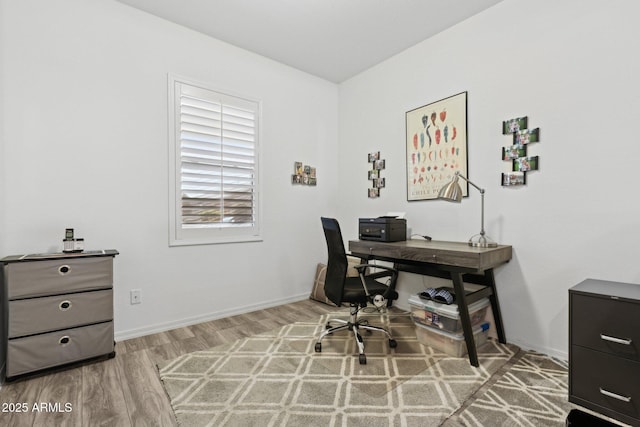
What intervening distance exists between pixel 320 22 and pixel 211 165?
168 cm

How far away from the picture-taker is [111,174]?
97.6 inches

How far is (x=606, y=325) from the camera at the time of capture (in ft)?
5.03

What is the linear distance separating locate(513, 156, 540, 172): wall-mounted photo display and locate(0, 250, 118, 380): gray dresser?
3135 mm

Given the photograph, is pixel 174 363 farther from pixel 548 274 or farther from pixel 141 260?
pixel 548 274

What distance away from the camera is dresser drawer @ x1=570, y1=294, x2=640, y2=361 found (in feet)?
4.80

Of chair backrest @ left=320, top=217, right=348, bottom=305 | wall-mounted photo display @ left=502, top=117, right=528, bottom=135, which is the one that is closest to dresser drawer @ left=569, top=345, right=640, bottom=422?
chair backrest @ left=320, top=217, right=348, bottom=305

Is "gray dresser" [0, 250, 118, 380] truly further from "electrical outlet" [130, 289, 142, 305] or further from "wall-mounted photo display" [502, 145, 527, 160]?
"wall-mounted photo display" [502, 145, 527, 160]

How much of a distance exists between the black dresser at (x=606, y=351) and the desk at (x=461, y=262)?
55 centimetres

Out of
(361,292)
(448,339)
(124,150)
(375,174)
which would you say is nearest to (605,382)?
(448,339)

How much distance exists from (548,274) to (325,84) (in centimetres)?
319

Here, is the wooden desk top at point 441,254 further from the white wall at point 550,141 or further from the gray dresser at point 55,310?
the gray dresser at point 55,310

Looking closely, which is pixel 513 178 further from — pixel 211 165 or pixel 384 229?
pixel 211 165

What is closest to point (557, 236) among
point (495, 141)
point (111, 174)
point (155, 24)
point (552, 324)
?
point (552, 324)

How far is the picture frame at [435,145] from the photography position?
2732 millimetres
